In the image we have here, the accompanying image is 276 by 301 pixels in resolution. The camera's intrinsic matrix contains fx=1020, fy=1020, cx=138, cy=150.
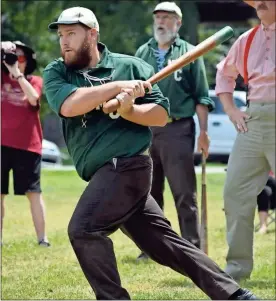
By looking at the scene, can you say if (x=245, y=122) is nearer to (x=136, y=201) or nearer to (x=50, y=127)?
(x=136, y=201)

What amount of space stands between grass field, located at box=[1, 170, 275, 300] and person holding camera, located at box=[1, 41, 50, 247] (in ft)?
1.76

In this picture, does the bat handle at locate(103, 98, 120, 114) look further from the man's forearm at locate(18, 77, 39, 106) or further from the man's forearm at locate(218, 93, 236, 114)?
the man's forearm at locate(18, 77, 39, 106)

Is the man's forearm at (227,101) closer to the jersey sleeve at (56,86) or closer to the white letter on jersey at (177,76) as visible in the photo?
the jersey sleeve at (56,86)

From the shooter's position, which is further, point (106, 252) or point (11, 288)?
point (11, 288)

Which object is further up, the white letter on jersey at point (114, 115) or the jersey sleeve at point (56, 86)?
the jersey sleeve at point (56, 86)

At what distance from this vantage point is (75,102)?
606 cm

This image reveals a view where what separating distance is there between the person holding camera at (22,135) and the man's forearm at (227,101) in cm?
340

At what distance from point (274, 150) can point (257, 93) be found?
39 centimetres

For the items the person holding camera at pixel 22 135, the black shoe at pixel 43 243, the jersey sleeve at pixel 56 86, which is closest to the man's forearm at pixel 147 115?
the jersey sleeve at pixel 56 86

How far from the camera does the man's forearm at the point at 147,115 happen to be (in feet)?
20.0

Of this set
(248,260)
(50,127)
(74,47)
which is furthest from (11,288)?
(50,127)

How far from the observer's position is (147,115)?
6207 mm

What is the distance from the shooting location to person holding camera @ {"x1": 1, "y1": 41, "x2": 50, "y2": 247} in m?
10.2

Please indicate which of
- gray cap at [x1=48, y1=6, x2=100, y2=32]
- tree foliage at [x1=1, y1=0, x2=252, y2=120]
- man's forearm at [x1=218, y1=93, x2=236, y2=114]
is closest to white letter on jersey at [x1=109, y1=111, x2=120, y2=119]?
gray cap at [x1=48, y1=6, x2=100, y2=32]
